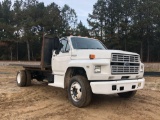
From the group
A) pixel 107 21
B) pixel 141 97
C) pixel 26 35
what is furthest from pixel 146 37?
pixel 141 97

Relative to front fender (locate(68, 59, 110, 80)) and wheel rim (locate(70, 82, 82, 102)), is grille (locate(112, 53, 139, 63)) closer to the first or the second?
front fender (locate(68, 59, 110, 80))

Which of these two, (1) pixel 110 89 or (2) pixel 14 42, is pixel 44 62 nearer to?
(1) pixel 110 89

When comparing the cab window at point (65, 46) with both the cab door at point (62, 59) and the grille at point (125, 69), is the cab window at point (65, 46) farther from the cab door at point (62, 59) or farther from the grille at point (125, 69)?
the grille at point (125, 69)

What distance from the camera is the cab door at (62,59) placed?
26.0 feet

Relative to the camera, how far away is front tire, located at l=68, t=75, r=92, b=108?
6.64 metres

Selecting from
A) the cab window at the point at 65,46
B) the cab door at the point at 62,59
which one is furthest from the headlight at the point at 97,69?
the cab window at the point at 65,46

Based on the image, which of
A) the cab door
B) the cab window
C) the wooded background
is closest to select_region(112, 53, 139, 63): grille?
the cab door

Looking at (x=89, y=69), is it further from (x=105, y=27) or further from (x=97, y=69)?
(x=105, y=27)

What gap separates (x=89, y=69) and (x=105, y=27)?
4267 centimetres

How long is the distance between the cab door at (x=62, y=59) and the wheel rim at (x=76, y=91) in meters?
1.02

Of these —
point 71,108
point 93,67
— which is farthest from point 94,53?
point 71,108

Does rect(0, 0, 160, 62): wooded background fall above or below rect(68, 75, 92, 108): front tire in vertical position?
above

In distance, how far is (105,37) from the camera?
4716 centimetres

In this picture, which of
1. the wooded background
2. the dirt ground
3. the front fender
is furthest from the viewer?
the wooded background
